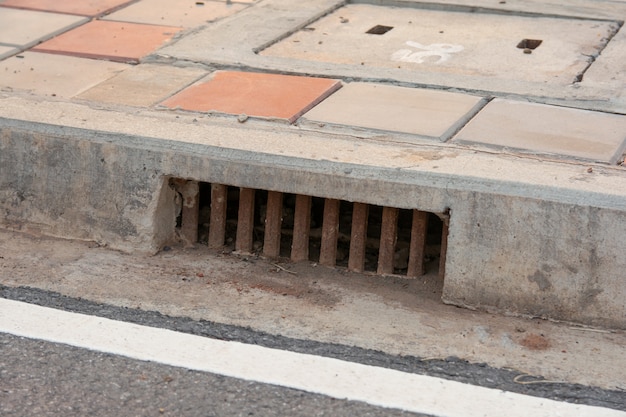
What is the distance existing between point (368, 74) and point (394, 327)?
1574mm

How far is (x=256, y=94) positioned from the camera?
426 cm

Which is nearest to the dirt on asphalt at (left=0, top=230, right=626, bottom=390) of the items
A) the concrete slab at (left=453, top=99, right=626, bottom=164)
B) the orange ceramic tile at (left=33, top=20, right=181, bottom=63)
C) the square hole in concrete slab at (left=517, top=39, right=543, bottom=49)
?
the concrete slab at (left=453, top=99, right=626, bottom=164)

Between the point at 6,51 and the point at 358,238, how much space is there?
2.11 metres

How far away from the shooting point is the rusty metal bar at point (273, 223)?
3764mm

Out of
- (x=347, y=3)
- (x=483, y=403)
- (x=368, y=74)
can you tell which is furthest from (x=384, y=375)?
(x=347, y=3)

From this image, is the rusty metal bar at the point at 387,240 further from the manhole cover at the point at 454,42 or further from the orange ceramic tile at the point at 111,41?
the orange ceramic tile at the point at 111,41

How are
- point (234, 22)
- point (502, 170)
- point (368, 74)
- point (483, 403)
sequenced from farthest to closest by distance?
point (234, 22)
point (368, 74)
point (502, 170)
point (483, 403)

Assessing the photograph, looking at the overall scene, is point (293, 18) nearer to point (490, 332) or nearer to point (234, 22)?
point (234, 22)

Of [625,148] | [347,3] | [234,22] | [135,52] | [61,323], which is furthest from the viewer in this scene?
[347,3]

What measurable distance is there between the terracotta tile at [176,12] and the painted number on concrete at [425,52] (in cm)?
112

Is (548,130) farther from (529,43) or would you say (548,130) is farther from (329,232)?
(529,43)

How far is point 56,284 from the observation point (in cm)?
352

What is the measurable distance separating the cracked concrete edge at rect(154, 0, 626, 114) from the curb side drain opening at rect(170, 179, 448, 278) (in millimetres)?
787

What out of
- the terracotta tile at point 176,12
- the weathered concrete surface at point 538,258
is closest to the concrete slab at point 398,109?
the weathered concrete surface at point 538,258
